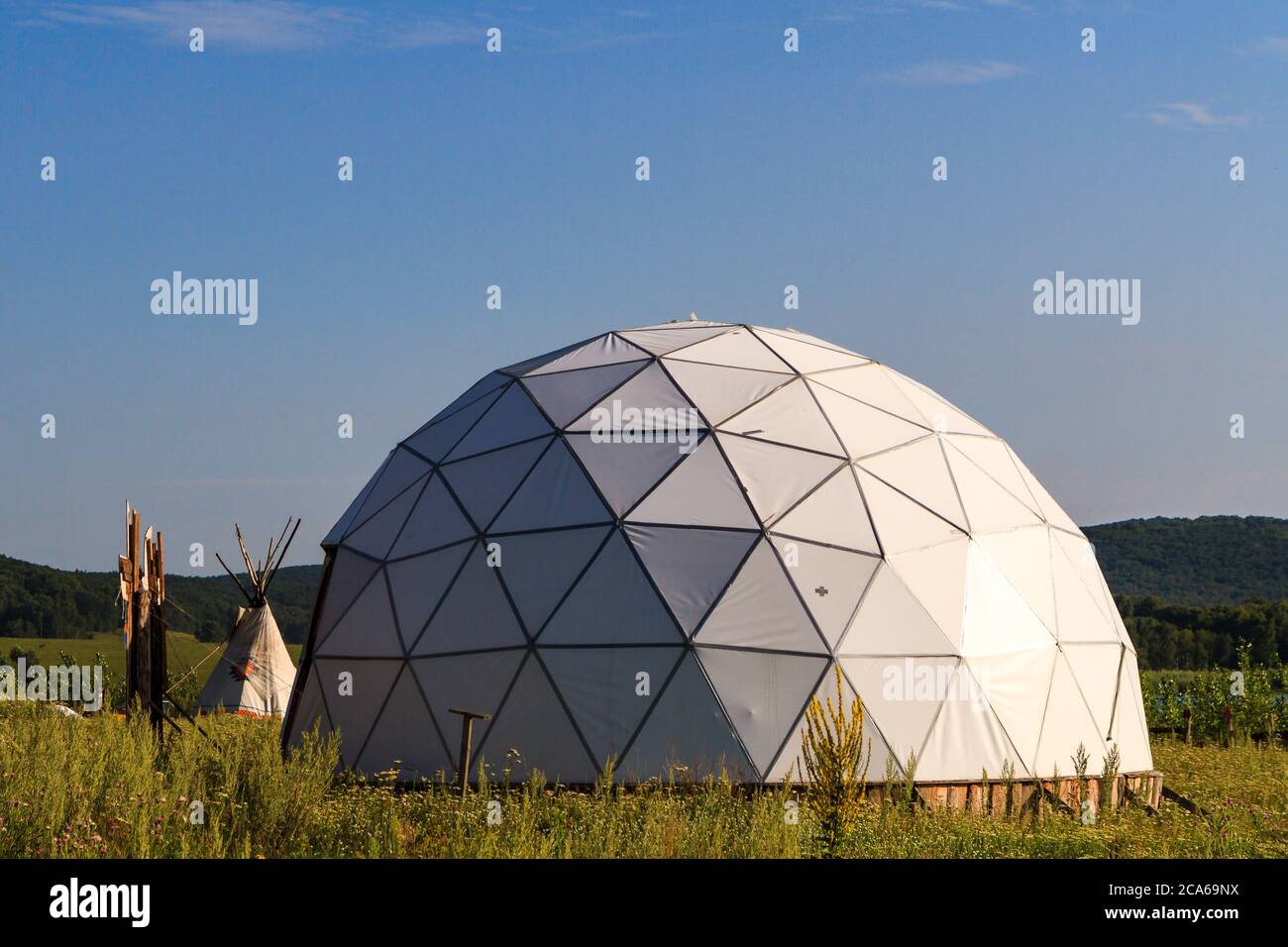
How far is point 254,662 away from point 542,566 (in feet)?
52.5

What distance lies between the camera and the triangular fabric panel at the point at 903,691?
12508 millimetres

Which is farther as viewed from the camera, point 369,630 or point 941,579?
point 369,630

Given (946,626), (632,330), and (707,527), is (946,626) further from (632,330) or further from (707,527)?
(632,330)

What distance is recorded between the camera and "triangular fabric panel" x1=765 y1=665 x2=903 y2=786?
1206cm

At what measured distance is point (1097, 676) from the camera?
14711 millimetres

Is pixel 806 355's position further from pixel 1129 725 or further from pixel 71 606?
pixel 71 606

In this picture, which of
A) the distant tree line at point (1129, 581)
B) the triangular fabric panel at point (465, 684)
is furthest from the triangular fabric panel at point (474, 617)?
the distant tree line at point (1129, 581)

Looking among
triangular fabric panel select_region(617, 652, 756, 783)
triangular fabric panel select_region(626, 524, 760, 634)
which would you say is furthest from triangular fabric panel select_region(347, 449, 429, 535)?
triangular fabric panel select_region(617, 652, 756, 783)

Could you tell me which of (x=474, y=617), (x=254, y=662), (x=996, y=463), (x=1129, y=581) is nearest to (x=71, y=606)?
(x=254, y=662)

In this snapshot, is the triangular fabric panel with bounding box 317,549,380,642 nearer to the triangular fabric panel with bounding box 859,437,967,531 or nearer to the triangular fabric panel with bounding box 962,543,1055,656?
the triangular fabric panel with bounding box 859,437,967,531

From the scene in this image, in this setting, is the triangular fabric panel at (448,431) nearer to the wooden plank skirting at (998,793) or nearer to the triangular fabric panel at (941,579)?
the triangular fabric panel at (941,579)

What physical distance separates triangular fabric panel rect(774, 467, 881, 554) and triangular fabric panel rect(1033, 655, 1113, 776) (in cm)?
281

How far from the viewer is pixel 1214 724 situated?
23.1 m
